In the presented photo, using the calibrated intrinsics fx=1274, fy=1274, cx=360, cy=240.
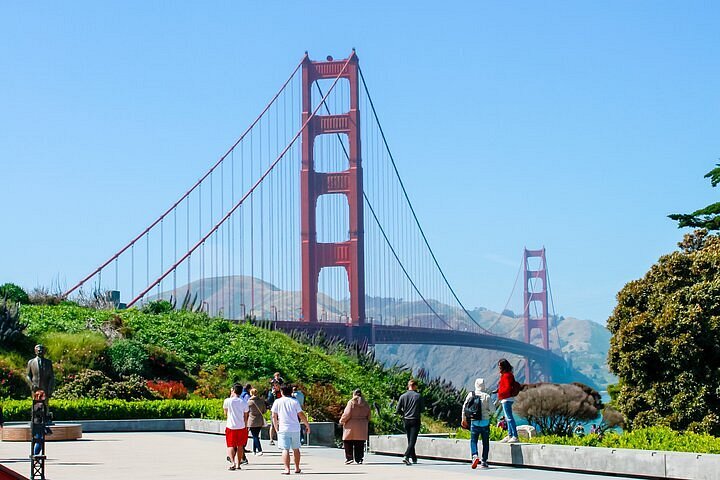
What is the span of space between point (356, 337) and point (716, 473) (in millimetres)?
55944

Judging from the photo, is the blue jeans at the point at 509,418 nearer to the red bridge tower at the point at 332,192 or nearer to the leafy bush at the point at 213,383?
the leafy bush at the point at 213,383

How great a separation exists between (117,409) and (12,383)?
19.5ft

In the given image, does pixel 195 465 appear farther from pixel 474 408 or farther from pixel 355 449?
pixel 474 408

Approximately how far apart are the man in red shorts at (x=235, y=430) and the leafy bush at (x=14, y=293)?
31.0 meters

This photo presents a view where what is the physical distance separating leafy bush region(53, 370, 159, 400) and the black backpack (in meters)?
20.0

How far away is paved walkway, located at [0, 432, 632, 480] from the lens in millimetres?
17922

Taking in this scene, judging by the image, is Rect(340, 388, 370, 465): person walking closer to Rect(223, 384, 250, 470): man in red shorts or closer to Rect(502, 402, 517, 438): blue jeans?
Rect(223, 384, 250, 470): man in red shorts

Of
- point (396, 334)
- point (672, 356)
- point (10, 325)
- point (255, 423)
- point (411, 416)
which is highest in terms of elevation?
point (396, 334)

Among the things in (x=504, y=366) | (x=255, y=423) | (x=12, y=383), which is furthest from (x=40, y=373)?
(x=12, y=383)

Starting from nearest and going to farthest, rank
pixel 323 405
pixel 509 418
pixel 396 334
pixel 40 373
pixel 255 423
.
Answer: pixel 509 418 < pixel 40 373 < pixel 255 423 < pixel 323 405 < pixel 396 334

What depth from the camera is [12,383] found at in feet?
124

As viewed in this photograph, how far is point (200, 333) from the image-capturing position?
46906mm

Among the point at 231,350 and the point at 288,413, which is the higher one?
the point at 231,350

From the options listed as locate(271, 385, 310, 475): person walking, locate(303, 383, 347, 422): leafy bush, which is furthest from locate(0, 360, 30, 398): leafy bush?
locate(271, 385, 310, 475): person walking
